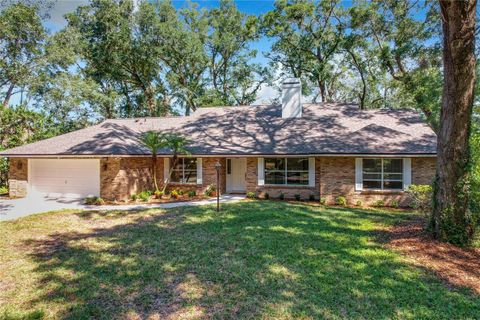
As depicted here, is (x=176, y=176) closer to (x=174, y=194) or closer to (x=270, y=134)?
(x=174, y=194)

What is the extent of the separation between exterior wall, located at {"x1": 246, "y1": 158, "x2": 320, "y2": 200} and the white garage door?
745 cm

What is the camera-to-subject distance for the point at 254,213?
33.8ft

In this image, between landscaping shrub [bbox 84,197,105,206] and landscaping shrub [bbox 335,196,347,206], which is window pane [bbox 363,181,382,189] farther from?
landscaping shrub [bbox 84,197,105,206]

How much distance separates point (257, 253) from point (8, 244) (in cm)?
615

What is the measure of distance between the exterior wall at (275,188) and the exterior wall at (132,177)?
1820 mm

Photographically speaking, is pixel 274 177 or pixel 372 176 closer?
pixel 372 176

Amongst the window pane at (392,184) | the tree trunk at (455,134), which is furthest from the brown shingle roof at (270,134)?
the tree trunk at (455,134)

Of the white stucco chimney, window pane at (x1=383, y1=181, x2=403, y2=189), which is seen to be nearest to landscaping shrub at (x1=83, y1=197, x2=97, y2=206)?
the white stucco chimney

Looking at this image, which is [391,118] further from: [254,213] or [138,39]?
[138,39]

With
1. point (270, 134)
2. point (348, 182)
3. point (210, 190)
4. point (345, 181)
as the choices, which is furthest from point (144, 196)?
point (348, 182)

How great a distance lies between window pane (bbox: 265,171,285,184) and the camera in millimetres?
14500

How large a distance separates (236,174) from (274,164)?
107 inches

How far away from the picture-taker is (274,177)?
14.6 metres

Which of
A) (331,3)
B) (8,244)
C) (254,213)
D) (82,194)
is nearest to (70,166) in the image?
(82,194)
